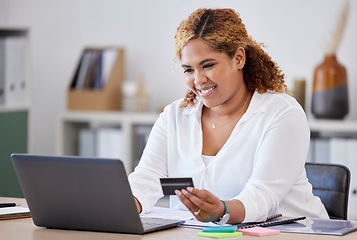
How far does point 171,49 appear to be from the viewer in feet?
13.8

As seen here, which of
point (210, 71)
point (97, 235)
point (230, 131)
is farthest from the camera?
point (230, 131)

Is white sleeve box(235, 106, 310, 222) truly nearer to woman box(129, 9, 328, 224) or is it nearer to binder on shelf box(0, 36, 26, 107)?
woman box(129, 9, 328, 224)

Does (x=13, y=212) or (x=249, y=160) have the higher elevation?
(x=249, y=160)

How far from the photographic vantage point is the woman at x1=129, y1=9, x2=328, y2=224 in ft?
6.12

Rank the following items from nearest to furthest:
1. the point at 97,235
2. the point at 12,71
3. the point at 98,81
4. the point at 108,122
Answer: the point at 97,235 → the point at 12,71 → the point at 98,81 → the point at 108,122

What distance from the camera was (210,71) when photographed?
198 centimetres

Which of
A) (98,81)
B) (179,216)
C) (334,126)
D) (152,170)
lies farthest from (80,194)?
(98,81)

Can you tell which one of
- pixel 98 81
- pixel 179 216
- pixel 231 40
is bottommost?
pixel 179 216

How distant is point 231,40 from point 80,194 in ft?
2.47

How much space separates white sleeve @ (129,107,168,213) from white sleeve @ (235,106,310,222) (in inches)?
12.4

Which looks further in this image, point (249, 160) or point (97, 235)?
point (249, 160)

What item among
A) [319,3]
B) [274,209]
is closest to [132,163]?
[319,3]

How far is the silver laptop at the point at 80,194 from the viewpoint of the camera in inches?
57.8

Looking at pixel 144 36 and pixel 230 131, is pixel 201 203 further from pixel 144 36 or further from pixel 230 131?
pixel 144 36
